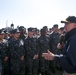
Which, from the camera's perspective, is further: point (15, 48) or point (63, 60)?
point (15, 48)

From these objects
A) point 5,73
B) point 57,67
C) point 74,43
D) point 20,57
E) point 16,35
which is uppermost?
point 74,43

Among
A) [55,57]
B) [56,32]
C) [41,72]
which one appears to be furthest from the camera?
[56,32]

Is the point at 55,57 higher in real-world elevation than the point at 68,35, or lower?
lower

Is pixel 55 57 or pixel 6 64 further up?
pixel 55 57

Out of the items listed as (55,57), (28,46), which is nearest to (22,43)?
(28,46)

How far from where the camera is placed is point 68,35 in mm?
4121

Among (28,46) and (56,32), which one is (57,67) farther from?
(28,46)

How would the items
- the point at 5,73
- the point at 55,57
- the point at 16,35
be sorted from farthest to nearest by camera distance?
the point at 5,73, the point at 16,35, the point at 55,57

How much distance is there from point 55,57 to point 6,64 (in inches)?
180

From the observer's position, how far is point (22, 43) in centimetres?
839

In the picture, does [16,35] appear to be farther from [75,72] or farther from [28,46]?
[75,72]

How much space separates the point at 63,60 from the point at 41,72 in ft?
19.8

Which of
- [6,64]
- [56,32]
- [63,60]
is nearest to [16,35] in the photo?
[6,64]

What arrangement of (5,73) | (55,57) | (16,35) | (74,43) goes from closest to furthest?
(74,43) < (55,57) < (16,35) < (5,73)
